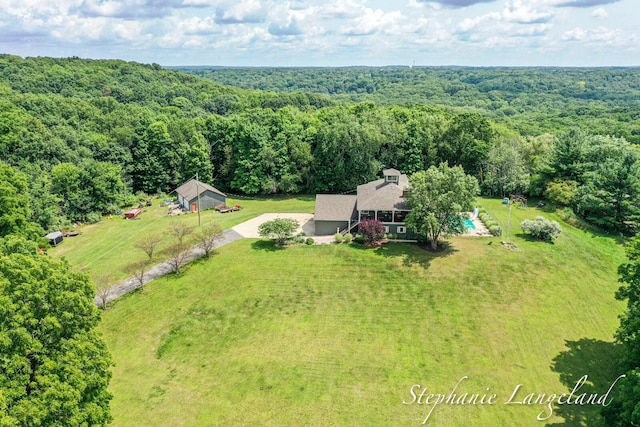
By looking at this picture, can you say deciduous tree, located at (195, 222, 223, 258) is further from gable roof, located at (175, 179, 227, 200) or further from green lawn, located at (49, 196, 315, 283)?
gable roof, located at (175, 179, 227, 200)

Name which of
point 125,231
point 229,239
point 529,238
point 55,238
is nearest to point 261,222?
point 229,239

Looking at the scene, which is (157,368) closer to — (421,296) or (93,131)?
(421,296)

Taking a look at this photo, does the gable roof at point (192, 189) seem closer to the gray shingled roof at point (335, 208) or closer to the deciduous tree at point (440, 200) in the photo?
the gray shingled roof at point (335, 208)

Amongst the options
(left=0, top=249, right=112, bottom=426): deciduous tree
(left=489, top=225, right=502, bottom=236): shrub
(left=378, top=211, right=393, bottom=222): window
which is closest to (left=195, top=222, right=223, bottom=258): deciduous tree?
(left=378, top=211, right=393, bottom=222): window

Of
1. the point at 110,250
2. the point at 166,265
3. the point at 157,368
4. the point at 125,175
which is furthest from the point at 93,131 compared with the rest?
the point at 157,368

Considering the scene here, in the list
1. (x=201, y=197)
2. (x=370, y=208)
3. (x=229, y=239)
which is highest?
(x=370, y=208)

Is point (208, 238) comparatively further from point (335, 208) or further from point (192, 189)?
point (192, 189)
